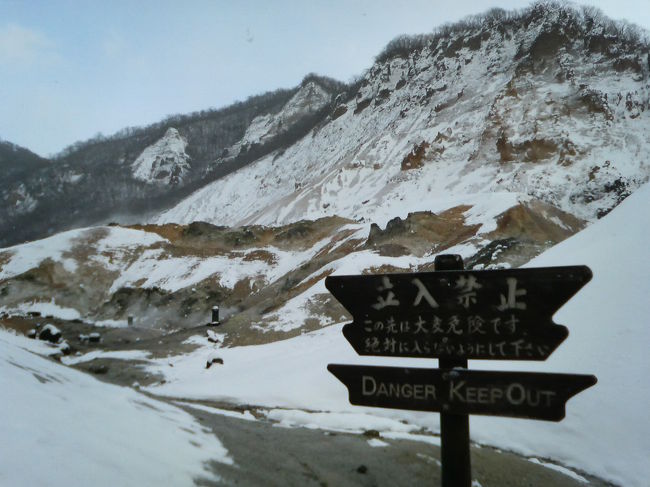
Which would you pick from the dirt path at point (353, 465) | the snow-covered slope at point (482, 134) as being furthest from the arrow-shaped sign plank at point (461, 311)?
the snow-covered slope at point (482, 134)

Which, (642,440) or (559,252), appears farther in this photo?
(559,252)

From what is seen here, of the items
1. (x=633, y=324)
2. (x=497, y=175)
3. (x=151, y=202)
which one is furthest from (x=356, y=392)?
(x=151, y=202)

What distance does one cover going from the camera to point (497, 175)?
1430 inches

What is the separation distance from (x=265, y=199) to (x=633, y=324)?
57.3 metres

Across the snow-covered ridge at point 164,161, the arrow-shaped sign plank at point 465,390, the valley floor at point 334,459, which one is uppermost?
the snow-covered ridge at point 164,161

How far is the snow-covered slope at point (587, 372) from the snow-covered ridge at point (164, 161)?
89.6m

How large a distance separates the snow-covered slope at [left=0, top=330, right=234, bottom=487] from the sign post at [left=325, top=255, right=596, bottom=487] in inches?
54.5

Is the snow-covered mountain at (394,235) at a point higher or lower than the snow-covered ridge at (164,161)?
lower

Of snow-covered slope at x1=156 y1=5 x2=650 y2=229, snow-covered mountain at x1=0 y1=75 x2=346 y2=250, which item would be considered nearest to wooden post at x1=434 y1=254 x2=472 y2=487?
snow-covered slope at x1=156 y1=5 x2=650 y2=229

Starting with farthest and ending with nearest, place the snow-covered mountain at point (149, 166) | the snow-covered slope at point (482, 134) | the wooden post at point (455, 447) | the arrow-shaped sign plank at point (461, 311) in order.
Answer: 1. the snow-covered mountain at point (149, 166)
2. the snow-covered slope at point (482, 134)
3. the wooden post at point (455, 447)
4. the arrow-shaped sign plank at point (461, 311)

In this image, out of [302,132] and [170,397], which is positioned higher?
[302,132]

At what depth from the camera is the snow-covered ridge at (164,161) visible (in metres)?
93.1

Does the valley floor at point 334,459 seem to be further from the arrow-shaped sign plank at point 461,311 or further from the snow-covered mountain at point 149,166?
the snow-covered mountain at point 149,166

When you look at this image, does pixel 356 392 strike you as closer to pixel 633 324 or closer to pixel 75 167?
pixel 633 324
